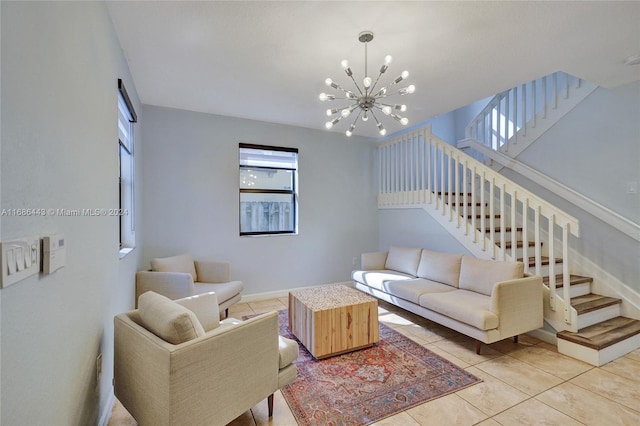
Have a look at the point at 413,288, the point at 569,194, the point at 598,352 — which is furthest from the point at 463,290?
the point at 569,194

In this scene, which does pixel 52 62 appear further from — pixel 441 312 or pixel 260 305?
pixel 260 305

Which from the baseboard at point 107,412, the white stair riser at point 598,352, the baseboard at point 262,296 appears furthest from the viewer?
the baseboard at point 262,296

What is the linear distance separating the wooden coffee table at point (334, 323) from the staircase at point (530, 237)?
1.71 meters

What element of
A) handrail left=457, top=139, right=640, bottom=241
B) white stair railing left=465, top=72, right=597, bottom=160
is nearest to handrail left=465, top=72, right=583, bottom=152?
white stair railing left=465, top=72, right=597, bottom=160

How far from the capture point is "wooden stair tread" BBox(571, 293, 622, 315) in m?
2.80

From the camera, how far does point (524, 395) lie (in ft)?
6.64

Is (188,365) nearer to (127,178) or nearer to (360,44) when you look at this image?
(127,178)

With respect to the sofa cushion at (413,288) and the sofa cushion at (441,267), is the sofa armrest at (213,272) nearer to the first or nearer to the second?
the sofa cushion at (413,288)

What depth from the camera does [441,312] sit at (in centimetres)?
282

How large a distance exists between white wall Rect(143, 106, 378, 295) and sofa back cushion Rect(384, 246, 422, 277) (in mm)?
931

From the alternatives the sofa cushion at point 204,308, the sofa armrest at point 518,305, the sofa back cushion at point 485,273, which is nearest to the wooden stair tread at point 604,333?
the sofa armrest at point 518,305

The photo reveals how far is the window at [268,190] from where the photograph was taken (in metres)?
4.26

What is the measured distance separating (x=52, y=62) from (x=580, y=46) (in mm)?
3523

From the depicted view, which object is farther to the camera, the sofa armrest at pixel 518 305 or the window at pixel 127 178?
the window at pixel 127 178
